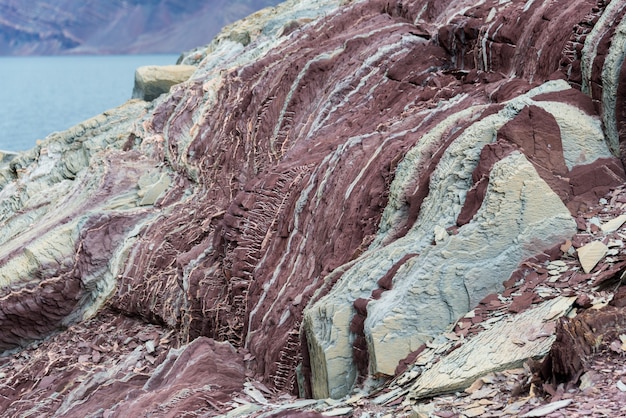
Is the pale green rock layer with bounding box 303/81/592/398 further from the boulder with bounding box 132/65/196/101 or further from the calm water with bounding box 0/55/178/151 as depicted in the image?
the calm water with bounding box 0/55/178/151

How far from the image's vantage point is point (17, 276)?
11578 mm

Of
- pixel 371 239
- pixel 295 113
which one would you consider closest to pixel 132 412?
pixel 371 239

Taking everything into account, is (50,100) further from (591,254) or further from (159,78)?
(591,254)

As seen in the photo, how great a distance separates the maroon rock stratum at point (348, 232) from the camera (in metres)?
5.82

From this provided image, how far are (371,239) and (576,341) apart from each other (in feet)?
9.71

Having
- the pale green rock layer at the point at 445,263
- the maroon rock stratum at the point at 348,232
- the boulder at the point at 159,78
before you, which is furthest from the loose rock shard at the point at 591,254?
the boulder at the point at 159,78

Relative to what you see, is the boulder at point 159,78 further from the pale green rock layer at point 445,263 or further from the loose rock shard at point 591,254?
the loose rock shard at point 591,254

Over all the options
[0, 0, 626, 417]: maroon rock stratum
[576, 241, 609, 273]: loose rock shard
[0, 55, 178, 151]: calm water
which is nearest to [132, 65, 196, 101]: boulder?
[0, 0, 626, 417]: maroon rock stratum

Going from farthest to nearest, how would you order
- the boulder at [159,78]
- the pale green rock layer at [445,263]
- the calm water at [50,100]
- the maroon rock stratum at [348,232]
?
the calm water at [50,100], the boulder at [159,78], the pale green rock layer at [445,263], the maroon rock stratum at [348,232]

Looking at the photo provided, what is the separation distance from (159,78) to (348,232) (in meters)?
12.0

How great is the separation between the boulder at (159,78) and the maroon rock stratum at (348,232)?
381cm

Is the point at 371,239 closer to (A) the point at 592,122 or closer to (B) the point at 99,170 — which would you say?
(A) the point at 592,122

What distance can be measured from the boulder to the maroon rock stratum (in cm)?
381

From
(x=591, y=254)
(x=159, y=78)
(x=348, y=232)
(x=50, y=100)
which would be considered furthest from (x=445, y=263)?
(x=50, y=100)
